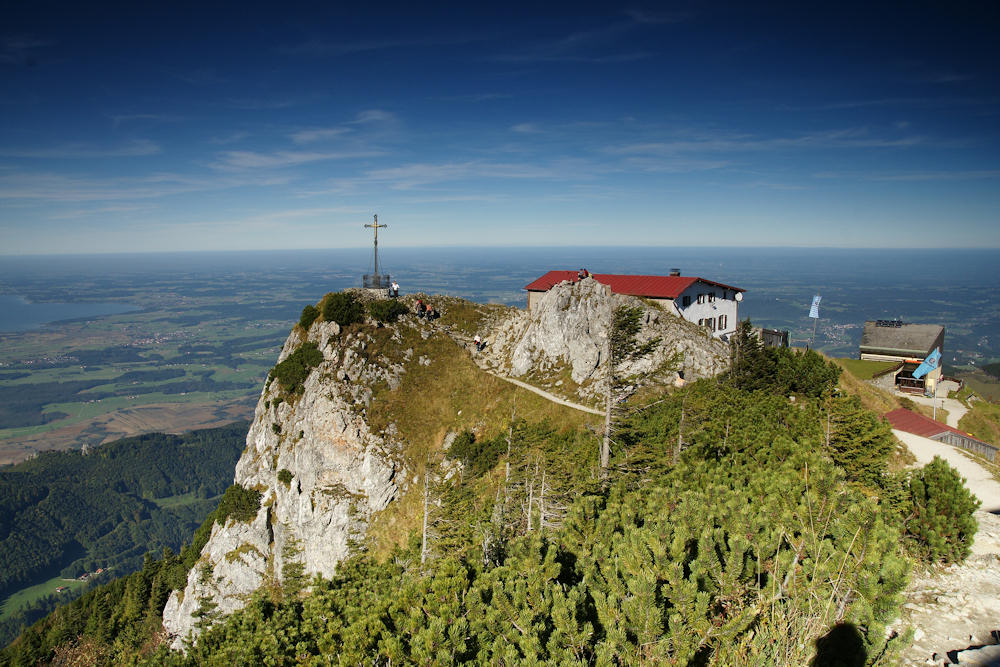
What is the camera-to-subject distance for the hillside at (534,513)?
10695mm

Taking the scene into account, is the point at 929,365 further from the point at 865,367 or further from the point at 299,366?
the point at 299,366

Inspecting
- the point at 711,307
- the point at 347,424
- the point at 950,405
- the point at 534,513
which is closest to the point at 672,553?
the point at 534,513

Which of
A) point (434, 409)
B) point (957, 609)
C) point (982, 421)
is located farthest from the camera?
point (434, 409)

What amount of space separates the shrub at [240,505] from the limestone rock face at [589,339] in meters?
25.1

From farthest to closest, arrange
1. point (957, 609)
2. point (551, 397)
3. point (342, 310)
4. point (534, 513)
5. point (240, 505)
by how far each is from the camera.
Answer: point (342, 310)
point (240, 505)
point (551, 397)
point (534, 513)
point (957, 609)

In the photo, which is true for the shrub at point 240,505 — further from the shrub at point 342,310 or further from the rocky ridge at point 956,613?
the rocky ridge at point 956,613

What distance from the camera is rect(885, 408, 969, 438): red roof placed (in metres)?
33.8

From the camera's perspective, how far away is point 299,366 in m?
45.8

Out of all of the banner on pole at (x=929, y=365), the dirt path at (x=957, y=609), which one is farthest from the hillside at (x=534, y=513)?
the banner on pole at (x=929, y=365)

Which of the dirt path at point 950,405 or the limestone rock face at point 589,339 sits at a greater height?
the limestone rock face at point 589,339

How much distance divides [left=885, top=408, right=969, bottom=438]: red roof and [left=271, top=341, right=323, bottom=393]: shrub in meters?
46.1

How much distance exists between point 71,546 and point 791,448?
269399 mm

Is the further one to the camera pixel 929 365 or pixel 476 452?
pixel 929 365

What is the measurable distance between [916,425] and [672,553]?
A: 34.2 meters
